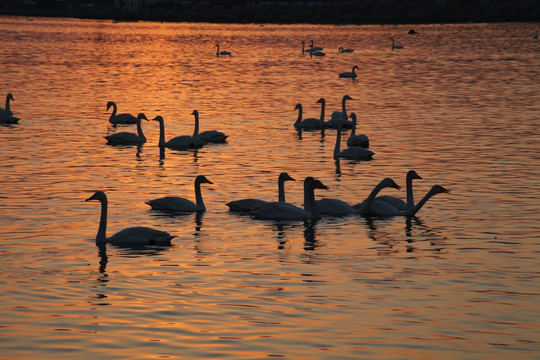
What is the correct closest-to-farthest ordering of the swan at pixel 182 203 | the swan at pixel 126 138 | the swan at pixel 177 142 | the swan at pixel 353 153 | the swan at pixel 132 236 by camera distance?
the swan at pixel 132 236, the swan at pixel 182 203, the swan at pixel 353 153, the swan at pixel 177 142, the swan at pixel 126 138

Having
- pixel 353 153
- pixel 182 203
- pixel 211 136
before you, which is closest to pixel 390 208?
pixel 182 203

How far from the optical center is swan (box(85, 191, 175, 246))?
1706 centimetres

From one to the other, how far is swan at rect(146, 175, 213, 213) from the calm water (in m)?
0.22

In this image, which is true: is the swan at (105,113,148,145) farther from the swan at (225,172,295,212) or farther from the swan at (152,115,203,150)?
the swan at (225,172,295,212)

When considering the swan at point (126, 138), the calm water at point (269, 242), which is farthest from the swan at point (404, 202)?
the swan at point (126, 138)

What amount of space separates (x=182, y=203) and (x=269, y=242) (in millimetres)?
3020

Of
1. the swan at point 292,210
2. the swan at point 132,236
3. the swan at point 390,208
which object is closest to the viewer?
the swan at point 132,236

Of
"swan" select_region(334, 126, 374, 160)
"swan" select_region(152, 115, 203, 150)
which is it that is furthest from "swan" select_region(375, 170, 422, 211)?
"swan" select_region(152, 115, 203, 150)

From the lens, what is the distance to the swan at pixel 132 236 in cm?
1706

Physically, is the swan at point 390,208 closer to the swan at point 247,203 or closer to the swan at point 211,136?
the swan at point 247,203

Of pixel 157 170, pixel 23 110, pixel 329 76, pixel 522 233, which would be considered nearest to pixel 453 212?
pixel 522 233

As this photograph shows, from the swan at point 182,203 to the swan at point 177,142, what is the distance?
34.5 feet

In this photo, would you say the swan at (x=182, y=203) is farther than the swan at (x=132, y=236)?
Yes

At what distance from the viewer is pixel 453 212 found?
20.7 metres
